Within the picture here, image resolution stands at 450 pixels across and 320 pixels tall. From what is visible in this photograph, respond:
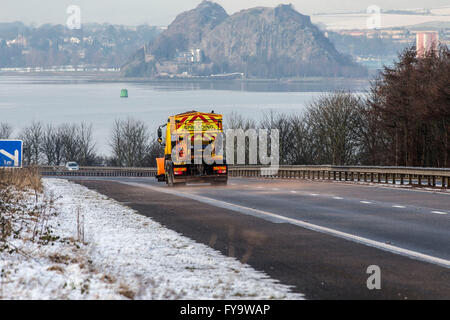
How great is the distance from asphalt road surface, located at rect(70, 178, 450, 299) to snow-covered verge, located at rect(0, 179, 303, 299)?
0.49 m

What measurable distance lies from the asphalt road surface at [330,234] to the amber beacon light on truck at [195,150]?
27.2ft

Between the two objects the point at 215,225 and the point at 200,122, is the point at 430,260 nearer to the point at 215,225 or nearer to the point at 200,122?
the point at 215,225

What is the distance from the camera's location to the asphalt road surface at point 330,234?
945cm

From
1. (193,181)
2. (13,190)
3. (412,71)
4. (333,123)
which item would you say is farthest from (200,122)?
(333,123)

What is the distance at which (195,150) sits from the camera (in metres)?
34.7

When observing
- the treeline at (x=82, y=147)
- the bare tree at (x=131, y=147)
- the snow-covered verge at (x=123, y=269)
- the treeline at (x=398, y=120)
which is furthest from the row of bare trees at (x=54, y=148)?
the snow-covered verge at (x=123, y=269)

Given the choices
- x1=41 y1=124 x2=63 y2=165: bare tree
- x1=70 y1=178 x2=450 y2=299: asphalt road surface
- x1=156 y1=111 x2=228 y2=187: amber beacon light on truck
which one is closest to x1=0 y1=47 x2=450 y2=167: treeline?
x1=156 y1=111 x2=228 y2=187: amber beacon light on truck

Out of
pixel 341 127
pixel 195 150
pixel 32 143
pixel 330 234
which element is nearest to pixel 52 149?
pixel 32 143

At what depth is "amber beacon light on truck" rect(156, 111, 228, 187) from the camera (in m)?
34.6

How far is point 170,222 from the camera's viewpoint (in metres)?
17.1

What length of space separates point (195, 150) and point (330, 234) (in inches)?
808

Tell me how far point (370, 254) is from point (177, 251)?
9.49ft

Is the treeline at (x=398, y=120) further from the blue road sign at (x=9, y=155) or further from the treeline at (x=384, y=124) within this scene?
the blue road sign at (x=9, y=155)

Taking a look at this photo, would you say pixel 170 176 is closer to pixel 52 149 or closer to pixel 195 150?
pixel 195 150
